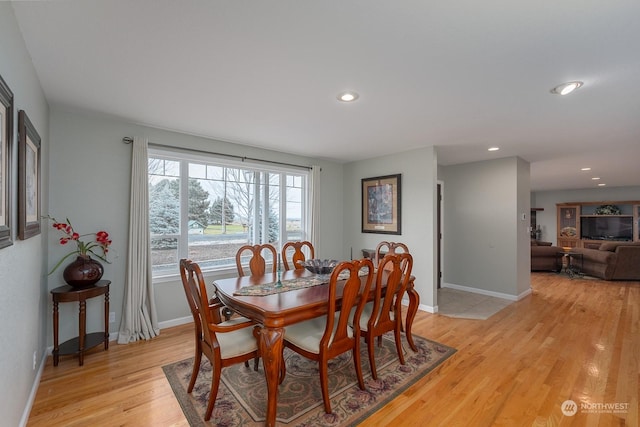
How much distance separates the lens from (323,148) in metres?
4.33

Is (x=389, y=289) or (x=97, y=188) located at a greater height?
(x=97, y=188)

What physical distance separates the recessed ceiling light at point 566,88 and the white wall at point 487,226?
105 inches

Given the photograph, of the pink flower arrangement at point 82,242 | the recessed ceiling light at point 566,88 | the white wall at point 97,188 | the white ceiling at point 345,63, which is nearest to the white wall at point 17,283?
the white ceiling at point 345,63

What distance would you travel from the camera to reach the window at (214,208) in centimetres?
347

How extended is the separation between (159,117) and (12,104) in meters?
1.60

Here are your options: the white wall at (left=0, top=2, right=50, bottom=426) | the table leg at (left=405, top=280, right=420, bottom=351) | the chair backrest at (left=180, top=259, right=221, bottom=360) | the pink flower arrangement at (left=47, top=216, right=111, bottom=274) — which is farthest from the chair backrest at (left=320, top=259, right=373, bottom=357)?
the pink flower arrangement at (left=47, top=216, right=111, bottom=274)

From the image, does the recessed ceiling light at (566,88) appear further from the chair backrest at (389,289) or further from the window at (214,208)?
the window at (214,208)

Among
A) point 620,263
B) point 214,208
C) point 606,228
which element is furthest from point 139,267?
point 606,228

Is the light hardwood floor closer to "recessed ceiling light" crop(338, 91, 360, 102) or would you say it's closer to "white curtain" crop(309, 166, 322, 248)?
"white curtain" crop(309, 166, 322, 248)

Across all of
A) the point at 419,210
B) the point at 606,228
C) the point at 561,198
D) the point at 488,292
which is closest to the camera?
the point at 419,210

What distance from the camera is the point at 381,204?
15.7ft

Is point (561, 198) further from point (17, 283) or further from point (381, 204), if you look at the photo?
point (17, 283)

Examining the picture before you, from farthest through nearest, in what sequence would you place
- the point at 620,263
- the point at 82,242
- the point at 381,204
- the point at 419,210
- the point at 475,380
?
the point at 620,263, the point at 381,204, the point at 419,210, the point at 82,242, the point at 475,380

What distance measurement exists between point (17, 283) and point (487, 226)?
19.1ft
